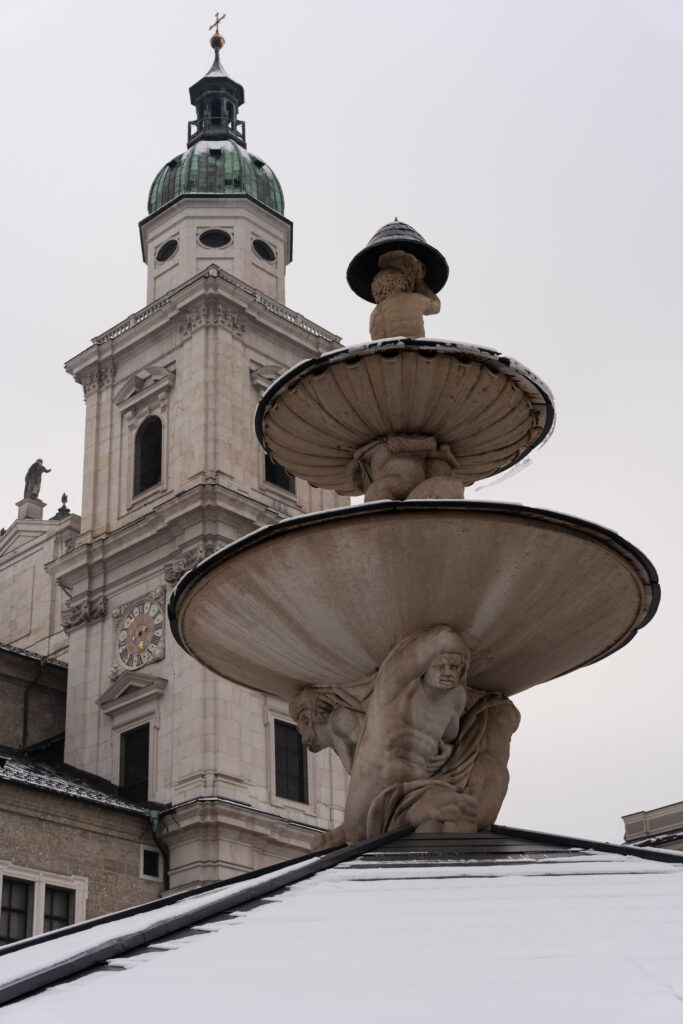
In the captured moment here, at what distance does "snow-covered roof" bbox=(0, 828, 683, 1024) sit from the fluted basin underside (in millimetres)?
3619

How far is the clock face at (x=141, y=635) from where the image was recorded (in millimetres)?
30812

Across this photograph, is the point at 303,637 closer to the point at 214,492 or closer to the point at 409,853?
the point at 409,853

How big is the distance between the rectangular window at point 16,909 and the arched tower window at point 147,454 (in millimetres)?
11183

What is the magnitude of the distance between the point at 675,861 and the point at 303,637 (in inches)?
105

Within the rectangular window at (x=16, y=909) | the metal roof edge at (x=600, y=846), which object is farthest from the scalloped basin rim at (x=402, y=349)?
the rectangular window at (x=16, y=909)

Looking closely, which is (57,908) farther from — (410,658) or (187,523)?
(410,658)

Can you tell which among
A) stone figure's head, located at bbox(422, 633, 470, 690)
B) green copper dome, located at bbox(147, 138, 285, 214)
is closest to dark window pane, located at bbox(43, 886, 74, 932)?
stone figure's head, located at bbox(422, 633, 470, 690)

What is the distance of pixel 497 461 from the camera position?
10297mm

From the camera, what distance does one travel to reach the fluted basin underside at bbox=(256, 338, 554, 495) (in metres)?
9.03

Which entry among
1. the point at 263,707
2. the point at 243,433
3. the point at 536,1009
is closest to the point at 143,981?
the point at 536,1009

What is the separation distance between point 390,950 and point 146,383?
102 feet

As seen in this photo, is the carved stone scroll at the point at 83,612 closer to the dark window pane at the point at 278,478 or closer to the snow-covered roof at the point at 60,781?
the snow-covered roof at the point at 60,781

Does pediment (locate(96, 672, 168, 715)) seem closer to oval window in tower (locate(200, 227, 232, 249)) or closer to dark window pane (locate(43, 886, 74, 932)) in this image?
dark window pane (locate(43, 886, 74, 932))

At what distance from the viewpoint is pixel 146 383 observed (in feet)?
114
